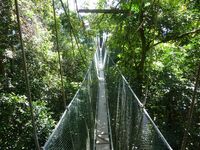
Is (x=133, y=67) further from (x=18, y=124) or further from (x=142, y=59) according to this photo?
(x=18, y=124)

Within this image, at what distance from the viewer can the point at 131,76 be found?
→ 15.8ft

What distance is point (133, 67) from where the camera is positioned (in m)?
4.98

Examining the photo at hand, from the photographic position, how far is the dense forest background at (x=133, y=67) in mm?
3412

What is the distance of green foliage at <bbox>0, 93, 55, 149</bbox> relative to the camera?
303cm

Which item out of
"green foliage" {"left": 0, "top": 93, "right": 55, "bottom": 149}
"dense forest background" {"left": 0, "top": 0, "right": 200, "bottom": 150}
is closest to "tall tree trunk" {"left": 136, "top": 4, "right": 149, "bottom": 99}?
"dense forest background" {"left": 0, "top": 0, "right": 200, "bottom": 150}

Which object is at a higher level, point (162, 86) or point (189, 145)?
point (162, 86)

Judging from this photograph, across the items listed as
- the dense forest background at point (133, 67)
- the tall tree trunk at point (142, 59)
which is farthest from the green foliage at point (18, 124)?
the tall tree trunk at point (142, 59)

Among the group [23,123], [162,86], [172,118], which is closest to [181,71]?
[162,86]

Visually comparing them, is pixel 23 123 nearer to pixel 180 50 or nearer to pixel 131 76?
pixel 131 76

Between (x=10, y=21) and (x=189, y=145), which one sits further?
(x=10, y=21)

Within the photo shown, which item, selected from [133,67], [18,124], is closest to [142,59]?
[133,67]

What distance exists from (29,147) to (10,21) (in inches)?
87.3

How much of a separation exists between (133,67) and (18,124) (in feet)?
7.68

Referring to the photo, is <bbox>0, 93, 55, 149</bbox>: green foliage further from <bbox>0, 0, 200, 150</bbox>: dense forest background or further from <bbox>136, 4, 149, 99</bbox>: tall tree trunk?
<bbox>136, 4, 149, 99</bbox>: tall tree trunk
